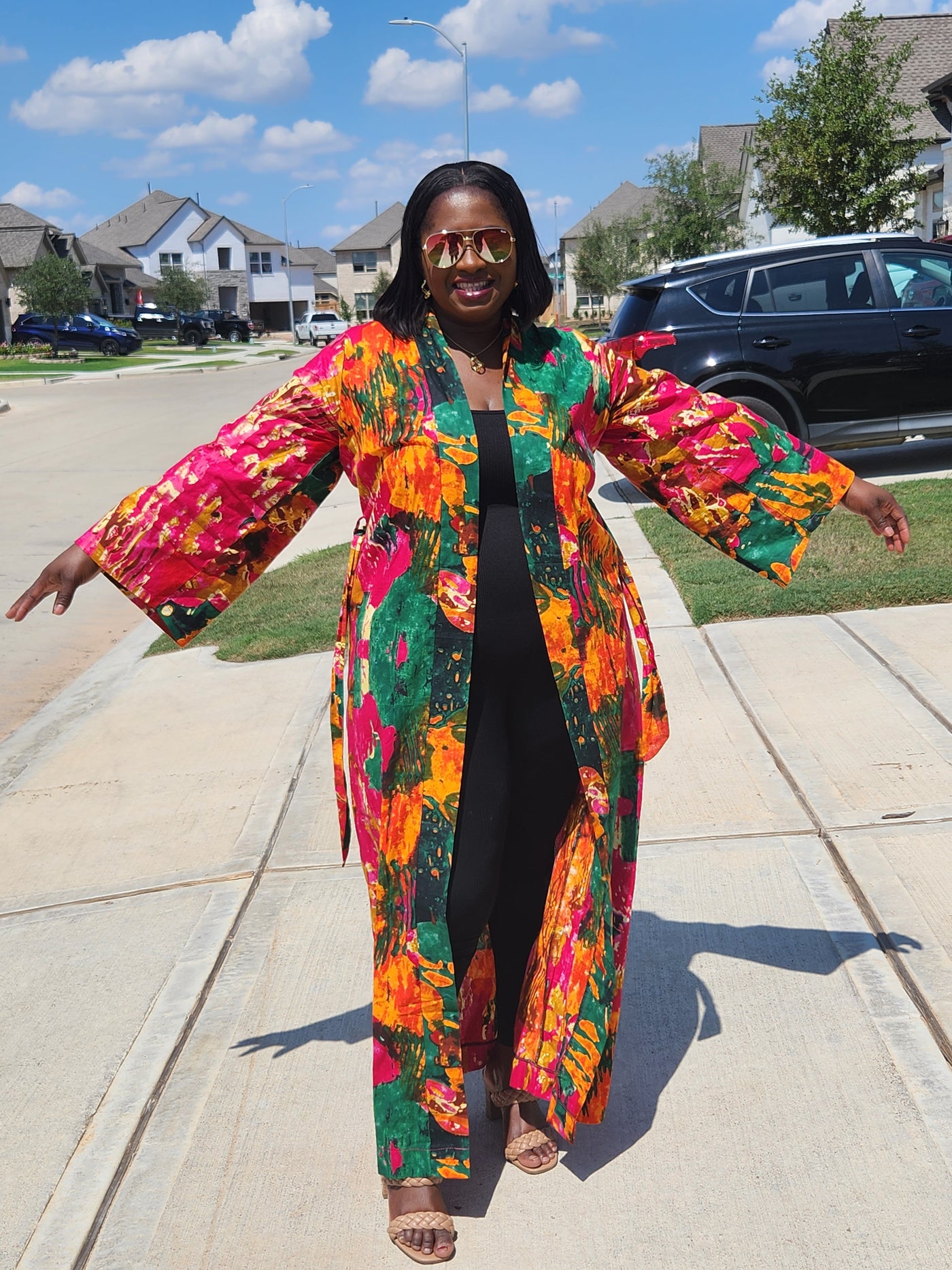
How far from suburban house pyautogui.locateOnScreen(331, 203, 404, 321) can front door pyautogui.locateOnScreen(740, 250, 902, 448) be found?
92421 millimetres

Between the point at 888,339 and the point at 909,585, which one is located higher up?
the point at 888,339

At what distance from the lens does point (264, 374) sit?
36125 mm

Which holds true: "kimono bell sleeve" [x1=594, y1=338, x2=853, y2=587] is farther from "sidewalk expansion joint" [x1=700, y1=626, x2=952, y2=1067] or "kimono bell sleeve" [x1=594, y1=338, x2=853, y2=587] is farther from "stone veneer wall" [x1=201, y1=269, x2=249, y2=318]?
"stone veneer wall" [x1=201, y1=269, x2=249, y2=318]

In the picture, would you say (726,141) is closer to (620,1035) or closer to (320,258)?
(320,258)

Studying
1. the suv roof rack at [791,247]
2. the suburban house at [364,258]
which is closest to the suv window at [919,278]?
the suv roof rack at [791,247]

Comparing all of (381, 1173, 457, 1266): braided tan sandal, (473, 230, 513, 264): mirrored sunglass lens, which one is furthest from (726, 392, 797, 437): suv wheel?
(381, 1173, 457, 1266): braided tan sandal

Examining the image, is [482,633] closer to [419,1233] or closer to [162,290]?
[419,1233]

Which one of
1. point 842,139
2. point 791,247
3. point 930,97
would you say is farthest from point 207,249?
point 791,247

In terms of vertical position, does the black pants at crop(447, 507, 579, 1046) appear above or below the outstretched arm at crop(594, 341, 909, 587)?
below

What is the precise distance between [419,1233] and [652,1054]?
2.64 feet

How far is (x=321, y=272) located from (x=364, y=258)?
1567 centimetres

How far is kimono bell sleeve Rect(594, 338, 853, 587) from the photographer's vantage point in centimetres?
276

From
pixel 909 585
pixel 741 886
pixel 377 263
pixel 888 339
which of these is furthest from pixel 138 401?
pixel 377 263

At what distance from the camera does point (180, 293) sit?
63.8 meters
